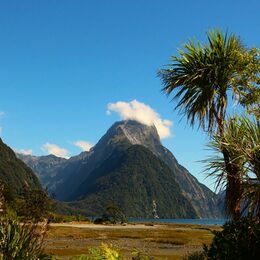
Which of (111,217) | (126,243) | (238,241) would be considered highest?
(111,217)

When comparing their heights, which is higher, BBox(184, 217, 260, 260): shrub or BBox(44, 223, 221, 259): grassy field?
BBox(184, 217, 260, 260): shrub

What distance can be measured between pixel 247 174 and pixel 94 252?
4.31 m

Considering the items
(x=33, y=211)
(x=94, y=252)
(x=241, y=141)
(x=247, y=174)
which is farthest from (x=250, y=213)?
(x=33, y=211)

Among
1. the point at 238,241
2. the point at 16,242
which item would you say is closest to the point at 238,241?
the point at 238,241

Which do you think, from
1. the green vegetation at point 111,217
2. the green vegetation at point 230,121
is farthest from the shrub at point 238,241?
the green vegetation at point 111,217

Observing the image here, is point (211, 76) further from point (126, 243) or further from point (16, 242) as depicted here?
point (126, 243)

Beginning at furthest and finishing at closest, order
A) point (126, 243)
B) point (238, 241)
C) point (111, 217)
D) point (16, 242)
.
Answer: point (111, 217) → point (126, 243) → point (238, 241) → point (16, 242)

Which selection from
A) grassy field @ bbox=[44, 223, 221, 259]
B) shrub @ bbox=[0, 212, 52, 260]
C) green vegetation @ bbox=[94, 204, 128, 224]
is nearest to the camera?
shrub @ bbox=[0, 212, 52, 260]

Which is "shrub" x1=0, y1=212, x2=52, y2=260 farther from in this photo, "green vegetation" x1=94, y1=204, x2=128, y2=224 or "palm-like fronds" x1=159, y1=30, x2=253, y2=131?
"green vegetation" x1=94, y1=204, x2=128, y2=224

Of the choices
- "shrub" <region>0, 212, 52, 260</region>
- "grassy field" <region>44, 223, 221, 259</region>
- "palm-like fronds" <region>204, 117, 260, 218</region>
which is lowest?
"grassy field" <region>44, 223, 221, 259</region>

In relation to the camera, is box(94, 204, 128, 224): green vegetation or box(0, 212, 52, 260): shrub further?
box(94, 204, 128, 224): green vegetation

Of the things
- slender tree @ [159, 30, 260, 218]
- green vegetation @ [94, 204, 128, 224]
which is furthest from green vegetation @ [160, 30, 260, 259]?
green vegetation @ [94, 204, 128, 224]

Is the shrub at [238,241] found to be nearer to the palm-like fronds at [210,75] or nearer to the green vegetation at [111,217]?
the palm-like fronds at [210,75]

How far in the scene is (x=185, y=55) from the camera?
48.5ft
